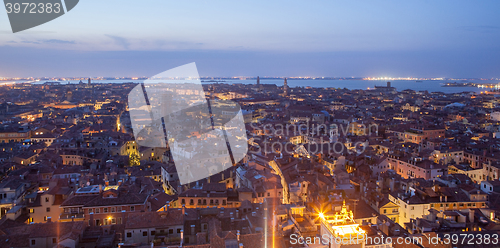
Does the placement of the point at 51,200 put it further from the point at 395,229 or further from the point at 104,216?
the point at 395,229

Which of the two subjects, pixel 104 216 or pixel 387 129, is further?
pixel 387 129

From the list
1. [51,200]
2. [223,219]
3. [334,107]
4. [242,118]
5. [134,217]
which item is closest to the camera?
[134,217]

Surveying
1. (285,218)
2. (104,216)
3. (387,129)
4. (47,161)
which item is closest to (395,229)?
(285,218)

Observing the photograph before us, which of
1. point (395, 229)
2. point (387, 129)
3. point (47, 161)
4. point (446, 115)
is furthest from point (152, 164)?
point (446, 115)

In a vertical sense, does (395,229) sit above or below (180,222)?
below

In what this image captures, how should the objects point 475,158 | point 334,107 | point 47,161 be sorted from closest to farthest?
point 47,161
point 475,158
point 334,107

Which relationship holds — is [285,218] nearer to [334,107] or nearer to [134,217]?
[134,217]

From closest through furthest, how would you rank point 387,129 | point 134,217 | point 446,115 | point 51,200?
point 134,217 → point 51,200 → point 387,129 → point 446,115

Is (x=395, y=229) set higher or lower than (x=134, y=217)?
lower

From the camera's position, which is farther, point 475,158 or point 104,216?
point 475,158
